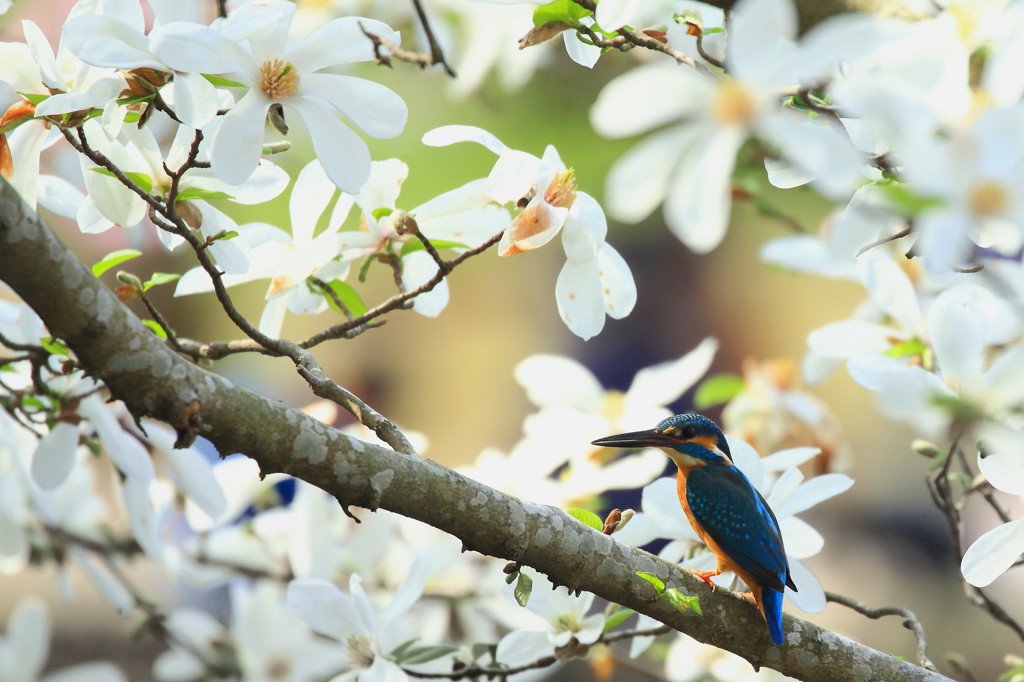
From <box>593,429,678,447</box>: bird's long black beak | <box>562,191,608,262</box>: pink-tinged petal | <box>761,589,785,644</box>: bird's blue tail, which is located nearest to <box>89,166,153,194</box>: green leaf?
<box>562,191,608,262</box>: pink-tinged petal

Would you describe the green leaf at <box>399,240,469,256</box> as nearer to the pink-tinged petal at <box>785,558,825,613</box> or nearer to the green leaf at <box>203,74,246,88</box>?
the green leaf at <box>203,74,246,88</box>

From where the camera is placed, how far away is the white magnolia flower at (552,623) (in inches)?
25.5

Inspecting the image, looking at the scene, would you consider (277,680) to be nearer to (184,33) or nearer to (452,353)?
(184,33)

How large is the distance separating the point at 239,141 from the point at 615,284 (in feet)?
0.72

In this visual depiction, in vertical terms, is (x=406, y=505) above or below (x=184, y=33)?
below

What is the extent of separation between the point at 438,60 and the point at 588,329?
0.24 metres

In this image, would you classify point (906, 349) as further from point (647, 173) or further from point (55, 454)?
point (55, 454)

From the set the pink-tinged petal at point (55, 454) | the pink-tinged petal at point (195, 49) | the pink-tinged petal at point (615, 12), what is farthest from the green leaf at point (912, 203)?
the pink-tinged petal at point (55, 454)

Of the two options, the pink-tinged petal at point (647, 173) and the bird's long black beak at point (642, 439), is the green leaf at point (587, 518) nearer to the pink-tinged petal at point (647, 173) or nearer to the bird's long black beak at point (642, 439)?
the bird's long black beak at point (642, 439)

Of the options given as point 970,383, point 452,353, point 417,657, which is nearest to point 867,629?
point 452,353

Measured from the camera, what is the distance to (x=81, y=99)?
0.46 m

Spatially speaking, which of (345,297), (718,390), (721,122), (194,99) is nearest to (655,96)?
(721,122)

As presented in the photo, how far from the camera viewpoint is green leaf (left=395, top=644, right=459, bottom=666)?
645 millimetres

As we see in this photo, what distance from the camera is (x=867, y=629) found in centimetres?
225
